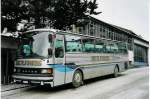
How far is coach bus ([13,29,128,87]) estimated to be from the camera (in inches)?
504

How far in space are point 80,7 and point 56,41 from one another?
429 centimetres

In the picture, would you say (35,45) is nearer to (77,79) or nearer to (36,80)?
(36,80)

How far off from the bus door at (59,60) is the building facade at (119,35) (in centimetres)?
404

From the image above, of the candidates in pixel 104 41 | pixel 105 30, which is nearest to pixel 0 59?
pixel 104 41

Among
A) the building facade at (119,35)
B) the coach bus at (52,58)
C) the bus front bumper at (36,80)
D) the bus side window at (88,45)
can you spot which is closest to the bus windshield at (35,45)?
the coach bus at (52,58)

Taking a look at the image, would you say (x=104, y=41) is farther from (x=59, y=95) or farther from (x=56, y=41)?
(x=59, y=95)

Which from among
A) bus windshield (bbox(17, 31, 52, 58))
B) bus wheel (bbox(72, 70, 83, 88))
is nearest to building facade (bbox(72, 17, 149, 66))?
bus wheel (bbox(72, 70, 83, 88))

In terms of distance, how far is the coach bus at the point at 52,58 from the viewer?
1279 centimetres

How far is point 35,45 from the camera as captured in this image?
43.0 ft

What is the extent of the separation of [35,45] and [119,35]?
3364cm

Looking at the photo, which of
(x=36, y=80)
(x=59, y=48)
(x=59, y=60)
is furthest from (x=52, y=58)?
(x=36, y=80)

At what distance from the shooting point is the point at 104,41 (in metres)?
18.9

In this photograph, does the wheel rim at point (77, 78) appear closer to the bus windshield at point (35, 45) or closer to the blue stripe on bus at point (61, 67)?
the blue stripe on bus at point (61, 67)

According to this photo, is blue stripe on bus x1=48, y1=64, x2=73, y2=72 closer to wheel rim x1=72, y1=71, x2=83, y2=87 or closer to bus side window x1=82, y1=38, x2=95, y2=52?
wheel rim x1=72, y1=71, x2=83, y2=87
